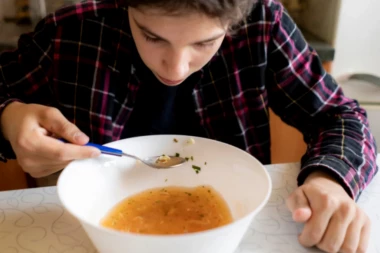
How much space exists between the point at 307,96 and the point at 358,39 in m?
0.70

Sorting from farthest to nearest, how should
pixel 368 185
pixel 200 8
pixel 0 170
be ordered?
pixel 0 170
pixel 368 185
pixel 200 8

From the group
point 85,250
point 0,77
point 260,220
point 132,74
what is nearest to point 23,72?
point 0,77

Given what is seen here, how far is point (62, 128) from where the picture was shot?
709 millimetres

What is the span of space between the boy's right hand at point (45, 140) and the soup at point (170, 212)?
11cm

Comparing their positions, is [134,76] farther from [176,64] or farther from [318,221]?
[318,221]

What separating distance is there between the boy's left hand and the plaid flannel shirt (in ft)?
0.82

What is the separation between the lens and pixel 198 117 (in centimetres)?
101

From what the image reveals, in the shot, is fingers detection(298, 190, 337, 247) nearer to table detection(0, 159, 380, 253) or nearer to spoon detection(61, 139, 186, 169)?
table detection(0, 159, 380, 253)

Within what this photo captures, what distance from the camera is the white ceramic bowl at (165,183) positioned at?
0.53 metres

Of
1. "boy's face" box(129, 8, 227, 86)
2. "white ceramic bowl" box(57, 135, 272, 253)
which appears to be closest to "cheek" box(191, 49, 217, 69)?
"boy's face" box(129, 8, 227, 86)

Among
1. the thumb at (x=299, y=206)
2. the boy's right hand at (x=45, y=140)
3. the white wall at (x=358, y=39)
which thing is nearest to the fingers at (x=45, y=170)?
the boy's right hand at (x=45, y=140)

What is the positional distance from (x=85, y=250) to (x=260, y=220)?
0.93 ft

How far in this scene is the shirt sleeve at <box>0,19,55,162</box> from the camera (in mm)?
969

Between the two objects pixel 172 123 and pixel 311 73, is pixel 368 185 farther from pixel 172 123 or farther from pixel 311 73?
pixel 172 123
